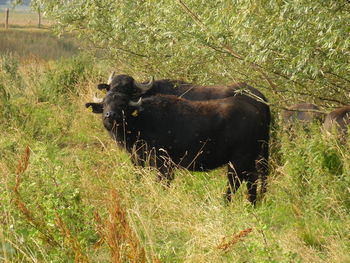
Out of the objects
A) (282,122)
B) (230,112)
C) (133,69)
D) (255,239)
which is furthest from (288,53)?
(133,69)

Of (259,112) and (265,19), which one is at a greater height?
(265,19)

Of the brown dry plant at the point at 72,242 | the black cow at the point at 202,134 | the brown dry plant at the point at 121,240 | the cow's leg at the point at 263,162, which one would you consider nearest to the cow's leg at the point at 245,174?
the black cow at the point at 202,134

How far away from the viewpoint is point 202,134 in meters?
8.99

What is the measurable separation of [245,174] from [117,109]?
203cm

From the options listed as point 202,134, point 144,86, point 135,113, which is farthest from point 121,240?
point 144,86

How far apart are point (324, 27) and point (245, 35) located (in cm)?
124

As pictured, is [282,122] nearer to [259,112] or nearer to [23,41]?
[259,112]

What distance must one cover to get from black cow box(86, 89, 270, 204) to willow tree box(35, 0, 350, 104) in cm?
59

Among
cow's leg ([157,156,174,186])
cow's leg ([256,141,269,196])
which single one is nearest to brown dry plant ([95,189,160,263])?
cow's leg ([157,156,174,186])

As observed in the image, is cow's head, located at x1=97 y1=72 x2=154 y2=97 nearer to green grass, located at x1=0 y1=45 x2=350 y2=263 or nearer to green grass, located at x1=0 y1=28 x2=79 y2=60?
green grass, located at x1=0 y1=45 x2=350 y2=263

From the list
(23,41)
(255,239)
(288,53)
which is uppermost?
(288,53)

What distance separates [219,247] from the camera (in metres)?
4.96

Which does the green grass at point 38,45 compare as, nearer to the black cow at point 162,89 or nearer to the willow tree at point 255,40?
the willow tree at point 255,40

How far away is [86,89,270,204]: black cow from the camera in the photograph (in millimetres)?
8945
